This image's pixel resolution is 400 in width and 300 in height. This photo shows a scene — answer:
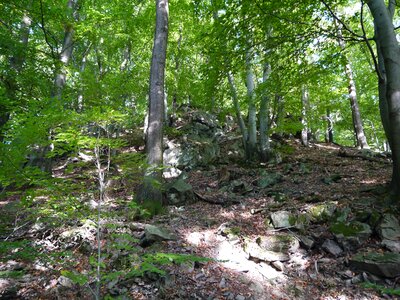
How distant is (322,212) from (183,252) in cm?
309

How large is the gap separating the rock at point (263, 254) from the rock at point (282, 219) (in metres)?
0.77

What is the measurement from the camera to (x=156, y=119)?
21.6 ft

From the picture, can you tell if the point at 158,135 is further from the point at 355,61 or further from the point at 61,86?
the point at 355,61

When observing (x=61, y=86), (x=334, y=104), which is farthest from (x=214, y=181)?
(x=334, y=104)

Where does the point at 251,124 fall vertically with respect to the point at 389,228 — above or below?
above

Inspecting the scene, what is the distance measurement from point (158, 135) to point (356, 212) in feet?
16.3

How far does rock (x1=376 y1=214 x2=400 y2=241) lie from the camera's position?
4.16 metres

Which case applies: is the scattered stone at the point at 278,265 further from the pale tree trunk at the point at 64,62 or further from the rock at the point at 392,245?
the pale tree trunk at the point at 64,62

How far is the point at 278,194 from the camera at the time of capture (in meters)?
6.77

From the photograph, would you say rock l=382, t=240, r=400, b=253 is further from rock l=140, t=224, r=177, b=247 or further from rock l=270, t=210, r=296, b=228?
rock l=140, t=224, r=177, b=247

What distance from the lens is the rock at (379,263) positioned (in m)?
3.57

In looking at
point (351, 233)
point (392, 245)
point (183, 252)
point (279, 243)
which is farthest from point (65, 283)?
point (392, 245)

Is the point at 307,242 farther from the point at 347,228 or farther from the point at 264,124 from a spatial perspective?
the point at 264,124

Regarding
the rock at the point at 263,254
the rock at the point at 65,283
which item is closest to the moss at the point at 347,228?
the rock at the point at 263,254
